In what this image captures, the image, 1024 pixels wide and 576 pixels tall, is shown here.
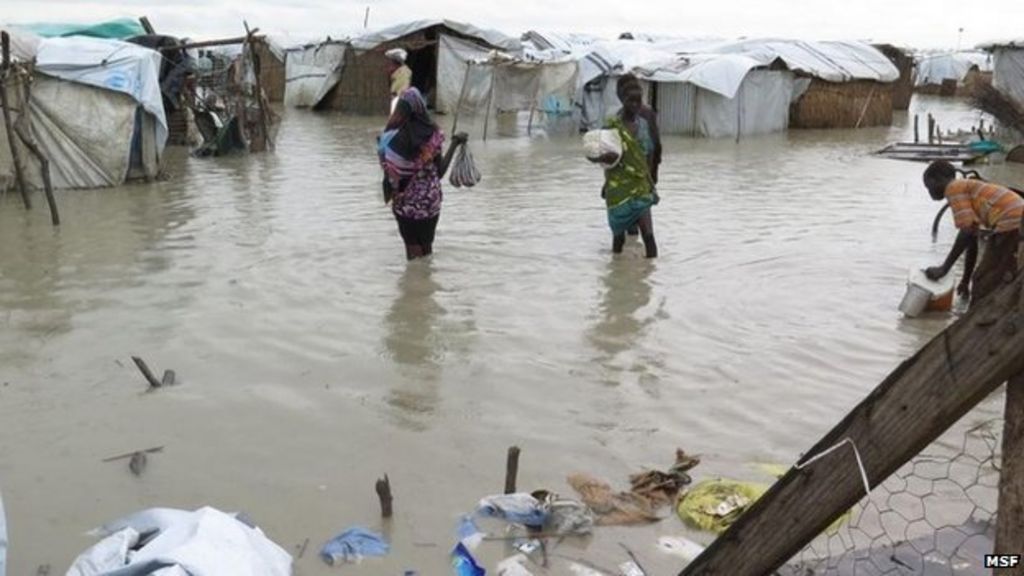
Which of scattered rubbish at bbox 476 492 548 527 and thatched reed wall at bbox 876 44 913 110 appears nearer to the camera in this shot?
scattered rubbish at bbox 476 492 548 527

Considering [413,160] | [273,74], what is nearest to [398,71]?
[413,160]

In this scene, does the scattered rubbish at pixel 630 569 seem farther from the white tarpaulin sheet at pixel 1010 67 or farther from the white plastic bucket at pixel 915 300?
the white tarpaulin sheet at pixel 1010 67

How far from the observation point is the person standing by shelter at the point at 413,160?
21.2 ft

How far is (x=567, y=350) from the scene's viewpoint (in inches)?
206

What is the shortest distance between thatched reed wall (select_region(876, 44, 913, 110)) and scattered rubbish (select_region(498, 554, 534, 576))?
95.3ft

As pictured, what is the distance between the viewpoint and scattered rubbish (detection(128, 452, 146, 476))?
3.72 meters

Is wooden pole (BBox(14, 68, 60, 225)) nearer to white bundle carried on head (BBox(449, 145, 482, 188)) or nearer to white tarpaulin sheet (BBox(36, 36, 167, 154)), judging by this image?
white tarpaulin sheet (BBox(36, 36, 167, 154))

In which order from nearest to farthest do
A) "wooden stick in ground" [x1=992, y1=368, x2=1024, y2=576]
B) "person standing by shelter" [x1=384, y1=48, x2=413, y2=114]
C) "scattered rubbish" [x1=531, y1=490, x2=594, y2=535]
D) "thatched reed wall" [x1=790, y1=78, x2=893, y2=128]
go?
1. "wooden stick in ground" [x1=992, y1=368, x2=1024, y2=576]
2. "scattered rubbish" [x1=531, y1=490, x2=594, y2=535]
3. "person standing by shelter" [x1=384, y1=48, x2=413, y2=114]
4. "thatched reed wall" [x1=790, y1=78, x2=893, y2=128]

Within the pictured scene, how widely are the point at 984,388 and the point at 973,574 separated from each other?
103cm

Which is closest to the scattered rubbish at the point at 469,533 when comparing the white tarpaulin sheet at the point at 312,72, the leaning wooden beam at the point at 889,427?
the leaning wooden beam at the point at 889,427

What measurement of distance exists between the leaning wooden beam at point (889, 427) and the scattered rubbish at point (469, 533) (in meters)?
1.54

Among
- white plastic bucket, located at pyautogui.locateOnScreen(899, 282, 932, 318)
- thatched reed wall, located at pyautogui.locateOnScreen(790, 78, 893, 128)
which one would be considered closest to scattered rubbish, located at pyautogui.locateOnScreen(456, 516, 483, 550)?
white plastic bucket, located at pyautogui.locateOnScreen(899, 282, 932, 318)

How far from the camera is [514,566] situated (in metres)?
3.04

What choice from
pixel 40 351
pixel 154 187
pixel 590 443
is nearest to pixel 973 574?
pixel 590 443
